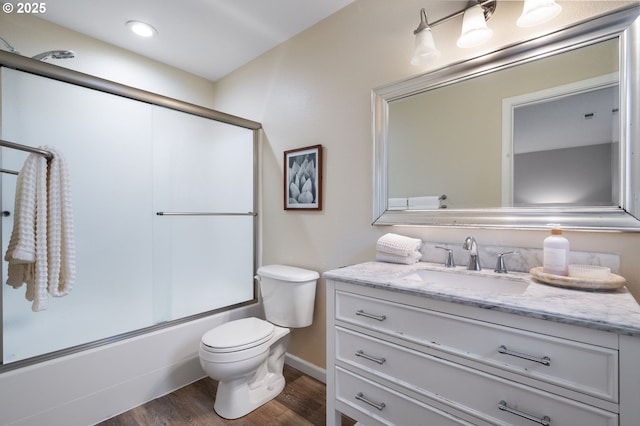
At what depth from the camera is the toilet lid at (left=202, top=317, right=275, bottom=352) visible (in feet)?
5.03

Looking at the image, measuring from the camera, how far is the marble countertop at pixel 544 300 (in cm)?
74

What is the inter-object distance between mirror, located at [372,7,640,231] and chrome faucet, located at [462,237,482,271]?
89mm

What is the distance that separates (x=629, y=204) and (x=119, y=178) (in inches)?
109

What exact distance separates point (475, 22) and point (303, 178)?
1.28 meters

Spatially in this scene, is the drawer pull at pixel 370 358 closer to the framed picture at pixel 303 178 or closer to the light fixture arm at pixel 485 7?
the framed picture at pixel 303 178

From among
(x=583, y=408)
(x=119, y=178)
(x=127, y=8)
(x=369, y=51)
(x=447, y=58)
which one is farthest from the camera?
(x=119, y=178)

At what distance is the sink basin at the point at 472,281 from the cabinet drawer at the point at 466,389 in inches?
11.2

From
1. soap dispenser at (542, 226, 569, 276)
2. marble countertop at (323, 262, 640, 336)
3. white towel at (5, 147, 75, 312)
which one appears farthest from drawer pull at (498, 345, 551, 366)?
white towel at (5, 147, 75, 312)

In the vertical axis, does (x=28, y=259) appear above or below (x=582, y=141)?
below

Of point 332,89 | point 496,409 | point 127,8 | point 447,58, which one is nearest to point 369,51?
point 332,89

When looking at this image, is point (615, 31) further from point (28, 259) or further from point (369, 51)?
point (28, 259)

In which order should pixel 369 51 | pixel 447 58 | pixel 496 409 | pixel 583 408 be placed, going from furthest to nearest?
pixel 369 51, pixel 447 58, pixel 496 409, pixel 583 408

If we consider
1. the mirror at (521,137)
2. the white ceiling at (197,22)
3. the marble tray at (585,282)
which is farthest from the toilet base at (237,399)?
the white ceiling at (197,22)

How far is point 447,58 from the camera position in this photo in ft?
4.77
